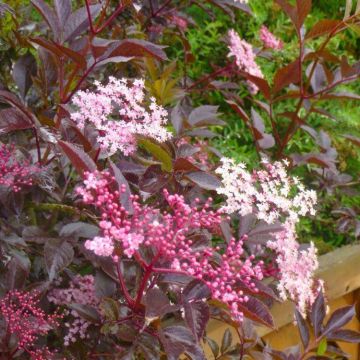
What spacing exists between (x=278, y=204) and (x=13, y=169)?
1.41 ft

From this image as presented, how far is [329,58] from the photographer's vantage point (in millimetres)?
1708

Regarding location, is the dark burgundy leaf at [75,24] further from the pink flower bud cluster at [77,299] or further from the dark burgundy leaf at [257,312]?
the dark burgundy leaf at [257,312]

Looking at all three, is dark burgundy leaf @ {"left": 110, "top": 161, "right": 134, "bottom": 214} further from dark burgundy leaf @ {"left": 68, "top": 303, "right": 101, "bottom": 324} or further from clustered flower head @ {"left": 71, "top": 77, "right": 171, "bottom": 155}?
dark burgundy leaf @ {"left": 68, "top": 303, "right": 101, "bottom": 324}

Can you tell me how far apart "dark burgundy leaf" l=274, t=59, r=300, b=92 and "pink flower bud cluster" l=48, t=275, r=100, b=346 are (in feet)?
2.23

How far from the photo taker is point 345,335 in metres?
1.42

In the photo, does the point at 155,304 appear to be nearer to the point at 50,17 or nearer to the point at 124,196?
the point at 124,196

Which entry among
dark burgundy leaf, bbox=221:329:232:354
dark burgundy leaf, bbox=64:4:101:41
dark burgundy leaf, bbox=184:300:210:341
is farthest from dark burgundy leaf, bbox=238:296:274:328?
dark burgundy leaf, bbox=64:4:101:41

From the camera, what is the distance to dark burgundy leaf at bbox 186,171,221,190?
3.60ft

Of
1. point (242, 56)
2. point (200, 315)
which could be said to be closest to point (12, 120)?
point (200, 315)

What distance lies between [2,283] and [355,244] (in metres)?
1.46

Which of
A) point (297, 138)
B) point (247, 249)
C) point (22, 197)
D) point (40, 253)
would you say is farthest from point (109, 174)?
point (297, 138)

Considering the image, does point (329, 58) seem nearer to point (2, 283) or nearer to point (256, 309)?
point (256, 309)

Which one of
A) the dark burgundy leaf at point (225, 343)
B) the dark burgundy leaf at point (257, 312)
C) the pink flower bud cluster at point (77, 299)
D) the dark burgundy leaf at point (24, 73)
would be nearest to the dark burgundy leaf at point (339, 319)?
the dark burgundy leaf at point (225, 343)

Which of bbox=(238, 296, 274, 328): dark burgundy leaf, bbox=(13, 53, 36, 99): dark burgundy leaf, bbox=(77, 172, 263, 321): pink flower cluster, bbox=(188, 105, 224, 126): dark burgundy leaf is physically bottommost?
bbox=(238, 296, 274, 328): dark burgundy leaf
